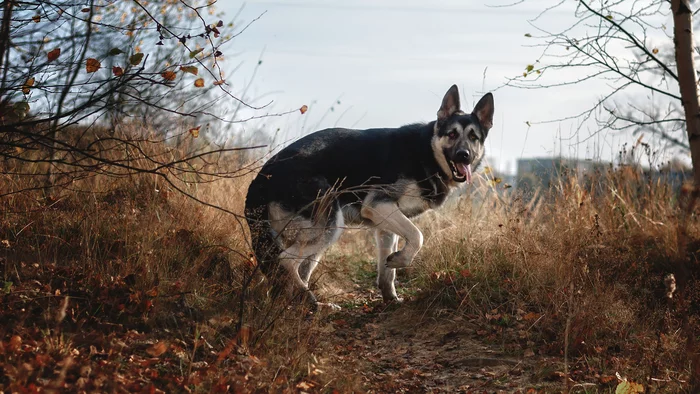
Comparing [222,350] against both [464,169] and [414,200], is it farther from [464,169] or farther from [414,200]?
[464,169]

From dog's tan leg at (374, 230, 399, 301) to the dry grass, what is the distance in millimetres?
380

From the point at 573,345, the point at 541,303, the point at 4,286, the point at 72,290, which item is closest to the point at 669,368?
the point at 573,345

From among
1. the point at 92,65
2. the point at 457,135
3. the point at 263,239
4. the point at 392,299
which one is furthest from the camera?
the point at 392,299

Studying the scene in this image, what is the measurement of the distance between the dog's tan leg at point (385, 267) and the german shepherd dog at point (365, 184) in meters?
0.01

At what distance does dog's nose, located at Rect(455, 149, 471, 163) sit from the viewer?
771 cm

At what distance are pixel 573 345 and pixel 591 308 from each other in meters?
0.60

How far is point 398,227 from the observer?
24.5 feet

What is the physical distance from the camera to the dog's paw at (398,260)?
7.46 metres

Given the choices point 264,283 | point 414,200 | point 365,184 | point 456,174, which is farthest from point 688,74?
point 264,283

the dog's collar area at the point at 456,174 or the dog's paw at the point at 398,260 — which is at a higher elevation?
the dog's collar area at the point at 456,174

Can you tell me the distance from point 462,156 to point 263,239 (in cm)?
242

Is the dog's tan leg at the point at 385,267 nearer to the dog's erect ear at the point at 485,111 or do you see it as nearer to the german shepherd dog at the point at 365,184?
the german shepherd dog at the point at 365,184

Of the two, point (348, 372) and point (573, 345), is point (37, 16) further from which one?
point (573, 345)

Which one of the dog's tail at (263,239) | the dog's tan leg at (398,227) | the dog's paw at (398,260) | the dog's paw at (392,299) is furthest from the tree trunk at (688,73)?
the dog's tail at (263,239)
